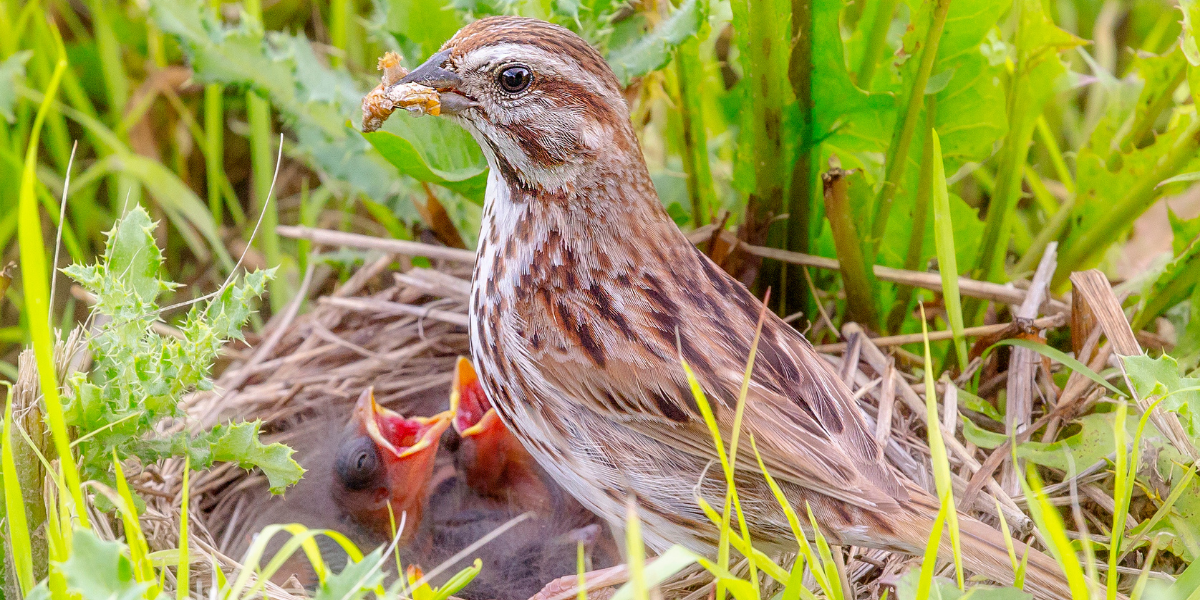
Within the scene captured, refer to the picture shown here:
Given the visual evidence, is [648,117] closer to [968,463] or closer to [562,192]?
[562,192]

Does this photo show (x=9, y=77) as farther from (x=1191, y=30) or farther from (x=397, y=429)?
(x=1191, y=30)

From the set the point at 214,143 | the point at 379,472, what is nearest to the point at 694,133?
the point at 379,472

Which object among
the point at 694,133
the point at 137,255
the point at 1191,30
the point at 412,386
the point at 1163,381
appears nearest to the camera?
the point at 1163,381

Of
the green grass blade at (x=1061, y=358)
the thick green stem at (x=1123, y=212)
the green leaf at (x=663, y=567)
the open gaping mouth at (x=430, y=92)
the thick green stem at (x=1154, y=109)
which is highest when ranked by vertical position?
the open gaping mouth at (x=430, y=92)

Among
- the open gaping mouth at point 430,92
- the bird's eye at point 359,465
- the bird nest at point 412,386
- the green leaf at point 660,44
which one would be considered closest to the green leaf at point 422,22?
the green leaf at point 660,44

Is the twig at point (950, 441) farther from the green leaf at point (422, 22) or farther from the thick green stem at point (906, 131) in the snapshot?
the green leaf at point (422, 22)

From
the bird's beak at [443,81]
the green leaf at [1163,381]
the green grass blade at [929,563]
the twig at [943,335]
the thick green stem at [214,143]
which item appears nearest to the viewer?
the green grass blade at [929,563]

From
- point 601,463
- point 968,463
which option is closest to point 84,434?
point 601,463

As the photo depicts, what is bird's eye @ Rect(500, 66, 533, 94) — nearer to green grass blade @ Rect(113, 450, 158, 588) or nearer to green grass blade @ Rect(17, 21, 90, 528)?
green grass blade @ Rect(17, 21, 90, 528)
